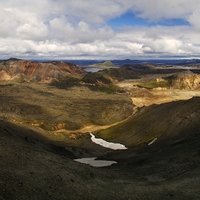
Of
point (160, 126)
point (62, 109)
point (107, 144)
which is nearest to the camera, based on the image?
point (160, 126)

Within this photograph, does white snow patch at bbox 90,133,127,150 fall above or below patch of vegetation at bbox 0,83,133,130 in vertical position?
below

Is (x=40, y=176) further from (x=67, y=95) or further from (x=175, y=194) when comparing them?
(x=67, y=95)

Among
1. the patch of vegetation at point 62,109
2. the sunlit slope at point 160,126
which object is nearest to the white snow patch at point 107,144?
the sunlit slope at point 160,126

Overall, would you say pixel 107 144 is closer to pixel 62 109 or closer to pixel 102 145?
pixel 102 145

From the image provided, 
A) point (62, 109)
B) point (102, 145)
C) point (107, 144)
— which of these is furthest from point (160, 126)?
point (62, 109)

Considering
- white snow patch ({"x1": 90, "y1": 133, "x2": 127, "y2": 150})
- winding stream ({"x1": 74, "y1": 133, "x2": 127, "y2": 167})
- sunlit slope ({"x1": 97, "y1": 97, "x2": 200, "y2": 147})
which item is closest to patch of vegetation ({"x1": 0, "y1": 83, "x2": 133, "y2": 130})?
white snow patch ({"x1": 90, "y1": 133, "x2": 127, "y2": 150})

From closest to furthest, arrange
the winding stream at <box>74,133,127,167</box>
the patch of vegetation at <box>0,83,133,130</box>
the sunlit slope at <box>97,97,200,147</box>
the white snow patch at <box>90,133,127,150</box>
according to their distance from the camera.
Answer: the winding stream at <box>74,133,127,167</box>
the sunlit slope at <box>97,97,200,147</box>
the white snow patch at <box>90,133,127,150</box>
the patch of vegetation at <box>0,83,133,130</box>

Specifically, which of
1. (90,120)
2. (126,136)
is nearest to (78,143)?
(126,136)

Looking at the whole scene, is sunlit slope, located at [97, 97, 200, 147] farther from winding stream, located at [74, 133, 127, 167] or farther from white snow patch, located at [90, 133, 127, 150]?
winding stream, located at [74, 133, 127, 167]
